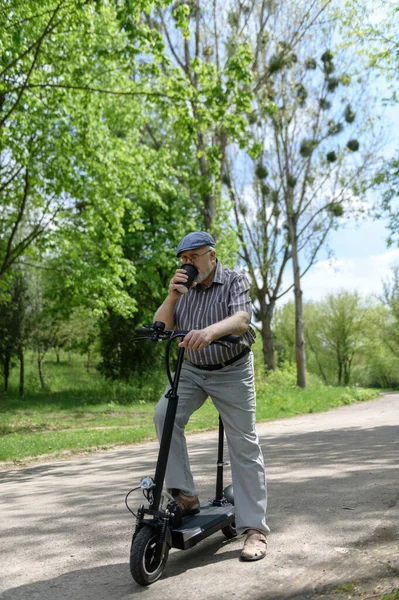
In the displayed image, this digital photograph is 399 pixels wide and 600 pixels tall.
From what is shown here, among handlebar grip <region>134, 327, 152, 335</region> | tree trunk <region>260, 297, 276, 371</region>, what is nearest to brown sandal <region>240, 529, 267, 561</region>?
handlebar grip <region>134, 327, 152, 335</region>

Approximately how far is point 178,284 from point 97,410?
19.4 meters

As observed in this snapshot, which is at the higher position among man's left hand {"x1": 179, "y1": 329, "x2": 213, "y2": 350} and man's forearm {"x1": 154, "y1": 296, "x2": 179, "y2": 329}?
man's forearm {"x1": 154, "y1": 296, "x2": 179, "y2": 329}

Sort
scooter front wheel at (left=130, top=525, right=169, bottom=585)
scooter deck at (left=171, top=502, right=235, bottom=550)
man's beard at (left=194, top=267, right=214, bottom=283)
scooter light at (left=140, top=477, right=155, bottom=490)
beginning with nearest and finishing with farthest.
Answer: scooter front wheel at (left=130, top=525, right=169, bottom=585) → scooter light at (left=140, top=477, right=155, bottom=490) → scooter deck at (left=171, top=502, right=235, bottom=550) → man's beard at (left=194, top=267, right=214, bottom=283)

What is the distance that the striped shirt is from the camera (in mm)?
4250

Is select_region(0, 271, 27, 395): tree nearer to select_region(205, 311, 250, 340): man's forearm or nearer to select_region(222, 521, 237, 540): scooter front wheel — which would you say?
select_region(222, 521, 237, 540): scooter front wheel

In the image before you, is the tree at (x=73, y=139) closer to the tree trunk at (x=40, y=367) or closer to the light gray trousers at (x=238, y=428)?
the tree trunk at (x=40, y=367)

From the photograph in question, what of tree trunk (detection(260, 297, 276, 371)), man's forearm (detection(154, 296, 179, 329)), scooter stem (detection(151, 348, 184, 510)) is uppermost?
tree trunk (detection(260, 297, 276, 371))

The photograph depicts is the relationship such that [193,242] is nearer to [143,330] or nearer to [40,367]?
[143,330]

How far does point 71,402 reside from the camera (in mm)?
26141

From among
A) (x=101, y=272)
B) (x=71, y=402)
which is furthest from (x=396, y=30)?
(x=71, y=402)

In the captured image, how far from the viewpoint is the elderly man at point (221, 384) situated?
4.21 m

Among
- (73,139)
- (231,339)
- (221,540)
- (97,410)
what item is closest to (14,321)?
(97,410)

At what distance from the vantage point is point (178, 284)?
426 cm

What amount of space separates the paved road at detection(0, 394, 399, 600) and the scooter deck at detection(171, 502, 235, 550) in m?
0.17
